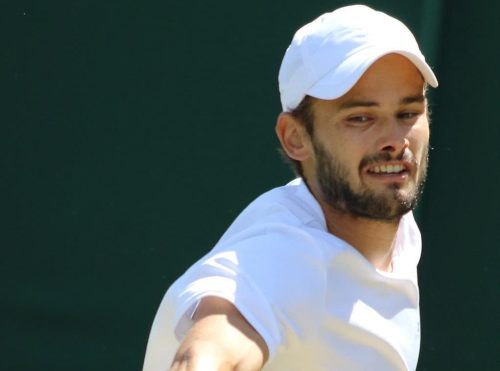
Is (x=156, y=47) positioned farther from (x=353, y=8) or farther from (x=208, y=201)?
(x=353, y=8)

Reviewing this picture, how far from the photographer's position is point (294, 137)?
309 cm

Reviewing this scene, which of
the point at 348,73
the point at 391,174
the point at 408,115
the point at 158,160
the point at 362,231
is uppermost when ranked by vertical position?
the point at 348,73

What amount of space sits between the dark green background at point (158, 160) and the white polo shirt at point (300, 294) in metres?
1.38

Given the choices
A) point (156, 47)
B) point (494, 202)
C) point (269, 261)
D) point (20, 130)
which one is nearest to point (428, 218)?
point (494, 202)

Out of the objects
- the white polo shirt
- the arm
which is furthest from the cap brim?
the arm

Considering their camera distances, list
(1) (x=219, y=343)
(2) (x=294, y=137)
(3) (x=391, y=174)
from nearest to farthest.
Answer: (1) (x=219, y=343) → (3) (x=391, y=174) → (2) (x=294, y=137)

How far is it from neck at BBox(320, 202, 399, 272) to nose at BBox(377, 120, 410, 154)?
173 mm

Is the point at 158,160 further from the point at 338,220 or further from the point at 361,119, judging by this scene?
the point at 361,119

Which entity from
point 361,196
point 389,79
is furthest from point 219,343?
point 389,79

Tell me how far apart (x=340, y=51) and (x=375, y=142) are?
0.19m

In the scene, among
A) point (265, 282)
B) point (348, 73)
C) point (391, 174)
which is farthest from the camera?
point (391, 174)

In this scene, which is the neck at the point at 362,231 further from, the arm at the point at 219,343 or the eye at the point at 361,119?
the arm at the point at 219,343

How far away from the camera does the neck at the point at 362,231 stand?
9.82 feet

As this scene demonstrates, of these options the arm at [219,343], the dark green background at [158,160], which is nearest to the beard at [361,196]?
the arm at [219,343]
